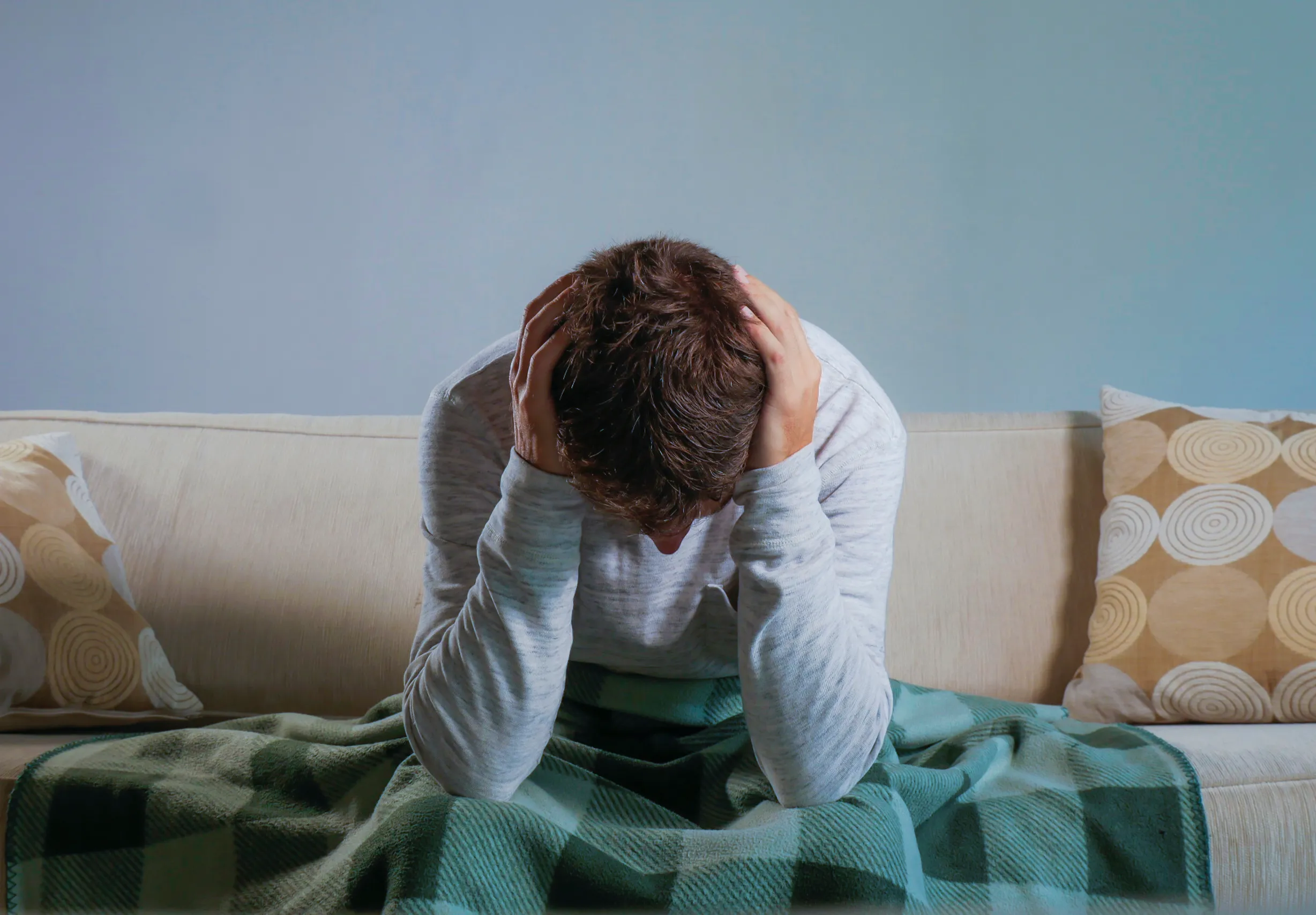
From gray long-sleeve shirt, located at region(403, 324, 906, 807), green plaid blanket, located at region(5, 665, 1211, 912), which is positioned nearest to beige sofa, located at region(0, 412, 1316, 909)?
green plaid blanket, located at region(5, 665, 1211, 912)

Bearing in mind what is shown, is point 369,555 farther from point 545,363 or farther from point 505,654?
point 545,363

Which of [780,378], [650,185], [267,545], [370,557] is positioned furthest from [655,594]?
[650,185]

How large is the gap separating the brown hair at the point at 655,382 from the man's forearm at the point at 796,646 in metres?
0.08

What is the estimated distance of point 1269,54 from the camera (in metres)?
1.75

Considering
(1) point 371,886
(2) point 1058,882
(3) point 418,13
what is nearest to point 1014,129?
(3) point 418,13

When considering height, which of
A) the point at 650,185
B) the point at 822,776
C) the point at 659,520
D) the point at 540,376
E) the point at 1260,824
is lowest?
the point at 1260,824

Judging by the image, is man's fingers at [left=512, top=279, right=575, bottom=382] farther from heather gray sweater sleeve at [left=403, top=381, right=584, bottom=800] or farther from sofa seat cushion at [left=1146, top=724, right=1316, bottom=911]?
sofa seat cushion at [left=1146, top=724, right=1316, bottom=911]

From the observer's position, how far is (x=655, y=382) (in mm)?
645

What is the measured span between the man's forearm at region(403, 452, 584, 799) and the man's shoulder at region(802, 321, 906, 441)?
264 mm

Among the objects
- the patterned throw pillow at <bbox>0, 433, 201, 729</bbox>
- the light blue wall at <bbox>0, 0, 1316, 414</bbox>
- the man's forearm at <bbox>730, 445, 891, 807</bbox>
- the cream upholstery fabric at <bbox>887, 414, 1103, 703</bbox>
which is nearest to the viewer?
the man's forearm at <bbox>730, 445, 891, 807</bbox>

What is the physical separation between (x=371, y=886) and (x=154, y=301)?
5.31ft

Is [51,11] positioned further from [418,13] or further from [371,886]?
[371,886]

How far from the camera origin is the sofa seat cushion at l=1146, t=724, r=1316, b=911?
99cm

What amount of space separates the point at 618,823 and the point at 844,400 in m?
0.43
